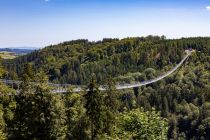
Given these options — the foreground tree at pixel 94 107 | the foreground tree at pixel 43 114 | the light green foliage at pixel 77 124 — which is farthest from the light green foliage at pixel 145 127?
the foreground tree at pixel 94 107

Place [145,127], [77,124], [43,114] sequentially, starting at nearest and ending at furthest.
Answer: [43,114]
[145,127]
[77,124]

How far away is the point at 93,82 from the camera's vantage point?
1882 inches

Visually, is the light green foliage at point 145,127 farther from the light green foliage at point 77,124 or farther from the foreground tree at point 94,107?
the foreground tree at point 94,107

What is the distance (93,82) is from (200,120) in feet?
459

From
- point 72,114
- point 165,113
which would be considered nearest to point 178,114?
point 165,113

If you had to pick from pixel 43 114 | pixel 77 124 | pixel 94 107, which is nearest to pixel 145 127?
pixel 43 114

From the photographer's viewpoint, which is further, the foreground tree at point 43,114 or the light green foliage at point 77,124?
the light green foliage at point 77,124

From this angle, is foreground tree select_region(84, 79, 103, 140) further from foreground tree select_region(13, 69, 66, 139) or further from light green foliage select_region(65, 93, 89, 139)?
foreground tree select_region(13, 69, 66, 139)

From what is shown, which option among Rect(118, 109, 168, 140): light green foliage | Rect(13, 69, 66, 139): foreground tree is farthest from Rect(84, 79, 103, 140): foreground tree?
Rect(13, 69, 66, 139): foreground tree

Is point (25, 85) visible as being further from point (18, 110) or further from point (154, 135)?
point (154, 135)

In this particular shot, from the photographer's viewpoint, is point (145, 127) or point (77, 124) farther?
point (77, 124)

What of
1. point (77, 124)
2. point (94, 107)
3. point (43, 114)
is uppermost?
point (43, 114)

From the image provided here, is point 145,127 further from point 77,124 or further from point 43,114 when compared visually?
point 77,124

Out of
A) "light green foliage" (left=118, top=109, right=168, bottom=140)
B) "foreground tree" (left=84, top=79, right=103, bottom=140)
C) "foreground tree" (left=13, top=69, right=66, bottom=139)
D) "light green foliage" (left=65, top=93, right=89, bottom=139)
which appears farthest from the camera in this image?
"foreground tree" (left=84, top=79, right=103, bottom=140)
